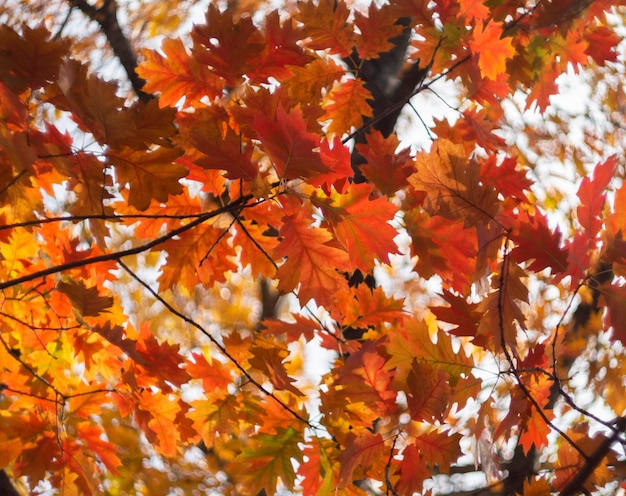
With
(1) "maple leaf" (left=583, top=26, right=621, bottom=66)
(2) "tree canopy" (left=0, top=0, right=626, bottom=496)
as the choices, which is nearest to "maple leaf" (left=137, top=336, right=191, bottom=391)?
(2) "tree canopy" (left=0, top=0, right=626, bottom=496)

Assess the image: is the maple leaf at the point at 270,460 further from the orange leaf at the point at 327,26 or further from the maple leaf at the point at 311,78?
the orange leaf at the point at 327,26

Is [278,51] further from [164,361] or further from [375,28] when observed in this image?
[164,361]

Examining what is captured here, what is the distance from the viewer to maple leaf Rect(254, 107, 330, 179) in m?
1.11

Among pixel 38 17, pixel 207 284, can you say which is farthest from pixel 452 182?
pixel 38 17

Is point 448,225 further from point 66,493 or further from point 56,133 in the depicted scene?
point 66,493

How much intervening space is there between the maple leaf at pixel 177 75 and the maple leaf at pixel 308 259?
465 mm

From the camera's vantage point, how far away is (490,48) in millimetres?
1593

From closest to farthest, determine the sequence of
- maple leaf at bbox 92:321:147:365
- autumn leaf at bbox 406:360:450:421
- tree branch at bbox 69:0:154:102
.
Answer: autumn leaf at bbox 406:360:450:421 < maple leaf at bbox 92:321:147:365 < tree branch at bbox 69:0:154:102

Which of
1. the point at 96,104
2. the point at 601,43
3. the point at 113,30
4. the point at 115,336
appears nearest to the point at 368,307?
the point at 115,336

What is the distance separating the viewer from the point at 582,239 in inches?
46.6

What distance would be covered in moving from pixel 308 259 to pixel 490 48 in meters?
0.77

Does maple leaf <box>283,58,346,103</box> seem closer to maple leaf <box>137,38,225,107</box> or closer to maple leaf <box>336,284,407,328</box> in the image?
maple leaf <box>137,38,225,107</box>

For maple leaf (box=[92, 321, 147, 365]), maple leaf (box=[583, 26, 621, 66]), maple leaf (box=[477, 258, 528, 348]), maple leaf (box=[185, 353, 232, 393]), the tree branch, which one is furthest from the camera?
the tree branch

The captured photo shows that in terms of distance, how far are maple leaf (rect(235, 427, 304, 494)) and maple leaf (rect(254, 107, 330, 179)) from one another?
2.66 feet
